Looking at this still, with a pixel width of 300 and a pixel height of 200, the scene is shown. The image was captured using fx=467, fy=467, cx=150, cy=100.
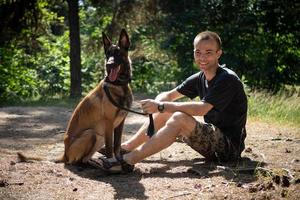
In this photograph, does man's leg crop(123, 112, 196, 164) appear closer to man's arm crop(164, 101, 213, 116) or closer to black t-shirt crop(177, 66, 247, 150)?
man's arm crop(164, 101, 213, 116)

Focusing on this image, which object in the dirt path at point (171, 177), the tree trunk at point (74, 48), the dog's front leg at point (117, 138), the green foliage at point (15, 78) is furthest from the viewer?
the green foliage at point (15, 78)

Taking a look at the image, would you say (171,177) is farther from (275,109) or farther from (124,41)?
(275,109)

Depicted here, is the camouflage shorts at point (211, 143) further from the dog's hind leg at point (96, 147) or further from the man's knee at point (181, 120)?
the dog's hind leg at point (96, 147)

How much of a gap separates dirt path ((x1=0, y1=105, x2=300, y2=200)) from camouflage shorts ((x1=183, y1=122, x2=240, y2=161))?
11cm

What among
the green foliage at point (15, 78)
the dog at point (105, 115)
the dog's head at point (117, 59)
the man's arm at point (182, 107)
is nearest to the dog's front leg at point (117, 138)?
the dog at point (105, 115)

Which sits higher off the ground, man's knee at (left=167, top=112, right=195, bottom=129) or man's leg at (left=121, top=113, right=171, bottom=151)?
man's knee at (left=167, top=112, right=195, bottom=129)

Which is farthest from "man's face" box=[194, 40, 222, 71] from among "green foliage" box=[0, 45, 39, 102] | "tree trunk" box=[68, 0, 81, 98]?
"green foliage" box=[0, 45, 39, 102]

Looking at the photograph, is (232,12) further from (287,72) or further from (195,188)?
(195,188)

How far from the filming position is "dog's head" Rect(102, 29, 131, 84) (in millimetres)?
5301

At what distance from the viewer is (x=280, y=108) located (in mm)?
9172

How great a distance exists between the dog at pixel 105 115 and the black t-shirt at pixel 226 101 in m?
0.87

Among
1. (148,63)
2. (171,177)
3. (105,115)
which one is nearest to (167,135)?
(171,177)

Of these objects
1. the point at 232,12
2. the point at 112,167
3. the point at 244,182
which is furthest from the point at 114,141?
the point at 232,12

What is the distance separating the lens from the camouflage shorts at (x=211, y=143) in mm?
4906
